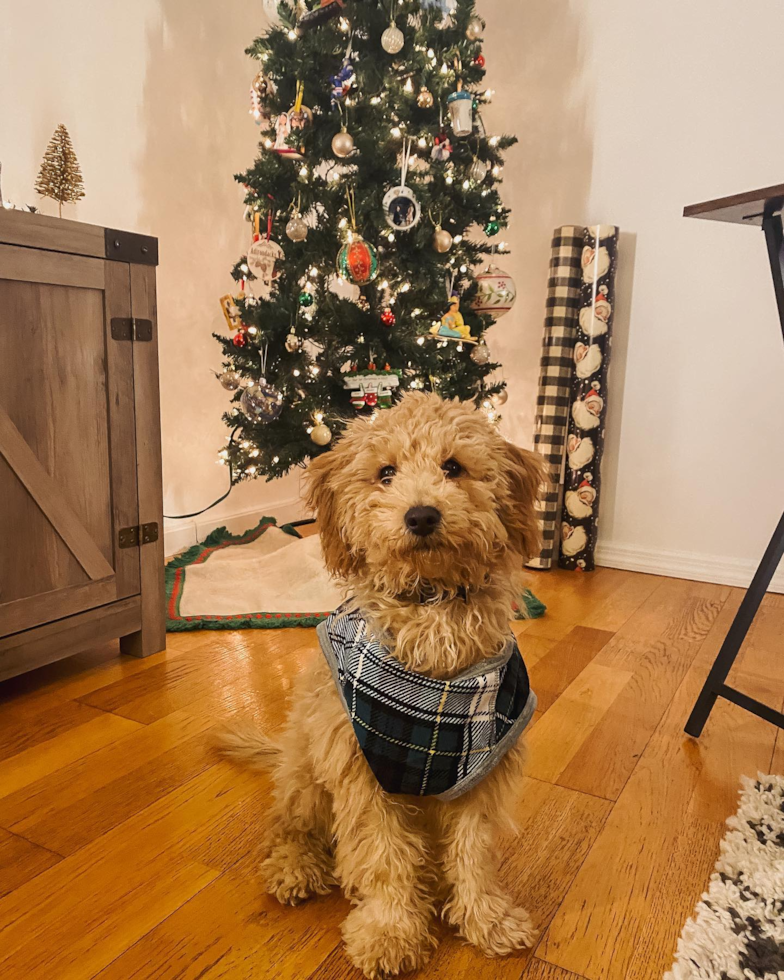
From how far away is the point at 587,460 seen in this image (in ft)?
10.3

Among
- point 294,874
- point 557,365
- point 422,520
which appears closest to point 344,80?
point 557,365

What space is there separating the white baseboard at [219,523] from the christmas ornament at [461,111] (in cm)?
157

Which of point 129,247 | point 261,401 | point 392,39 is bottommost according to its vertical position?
point 261,401

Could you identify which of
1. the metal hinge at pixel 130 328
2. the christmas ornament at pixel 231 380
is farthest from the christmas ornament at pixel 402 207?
the metal hinge at pixel 130 328

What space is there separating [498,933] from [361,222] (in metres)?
2.32

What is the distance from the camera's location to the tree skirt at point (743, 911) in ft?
3.40

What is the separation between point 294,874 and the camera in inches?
46.2

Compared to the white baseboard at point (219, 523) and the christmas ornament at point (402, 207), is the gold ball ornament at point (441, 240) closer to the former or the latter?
the christmas ornament at point (402, 207)

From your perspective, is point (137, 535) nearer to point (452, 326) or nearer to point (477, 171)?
point (452, 326)

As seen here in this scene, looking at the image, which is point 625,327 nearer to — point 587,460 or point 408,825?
point 587,460

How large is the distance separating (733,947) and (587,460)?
7.40 feet

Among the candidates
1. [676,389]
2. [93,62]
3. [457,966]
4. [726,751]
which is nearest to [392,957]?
[457,966]

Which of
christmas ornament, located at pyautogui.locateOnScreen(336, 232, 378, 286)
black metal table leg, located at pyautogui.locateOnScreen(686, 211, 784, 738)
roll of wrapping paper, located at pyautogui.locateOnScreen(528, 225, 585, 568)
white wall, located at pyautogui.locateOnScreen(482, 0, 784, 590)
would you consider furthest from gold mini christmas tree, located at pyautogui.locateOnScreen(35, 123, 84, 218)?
white wall, located at pyautogui.locateOnScreen(482, 0, 784, 590)

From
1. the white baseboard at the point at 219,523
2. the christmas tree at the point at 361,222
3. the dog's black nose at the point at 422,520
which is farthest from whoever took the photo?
the white baseboard at the point at 219,523
